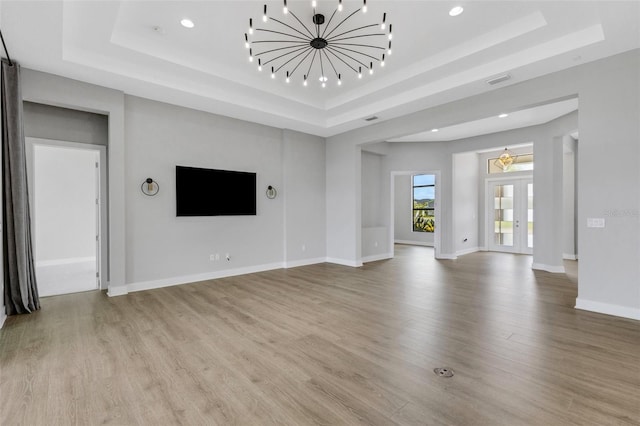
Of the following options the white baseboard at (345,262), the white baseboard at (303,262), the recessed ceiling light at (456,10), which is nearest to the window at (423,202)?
the white baseboard at (345,262)

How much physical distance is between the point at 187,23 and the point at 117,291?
12.7 ft

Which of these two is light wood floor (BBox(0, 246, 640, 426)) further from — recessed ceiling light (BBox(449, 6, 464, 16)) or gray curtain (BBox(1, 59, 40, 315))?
recessed ceiling light (BBox(449, 6, 464, 16))

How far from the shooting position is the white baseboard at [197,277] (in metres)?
4.94

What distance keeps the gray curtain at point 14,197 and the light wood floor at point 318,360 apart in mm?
355

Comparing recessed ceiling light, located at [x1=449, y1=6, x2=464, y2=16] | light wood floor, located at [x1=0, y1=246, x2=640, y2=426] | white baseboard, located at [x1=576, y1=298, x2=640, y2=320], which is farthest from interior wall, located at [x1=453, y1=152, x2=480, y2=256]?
recessed ceiling light, located at [x1=449, y1=6, x2=464, y2=16]

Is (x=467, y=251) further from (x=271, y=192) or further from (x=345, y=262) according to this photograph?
A: (x=271, y=192)

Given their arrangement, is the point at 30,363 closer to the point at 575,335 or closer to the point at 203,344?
the point at 203,344

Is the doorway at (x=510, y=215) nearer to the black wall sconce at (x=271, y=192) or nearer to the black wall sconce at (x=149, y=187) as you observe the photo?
the black wall sconce at (x=271, y=192)

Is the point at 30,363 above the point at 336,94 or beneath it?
beneath

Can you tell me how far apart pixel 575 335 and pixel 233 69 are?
5.51 meters

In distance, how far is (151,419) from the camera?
6.23 ft

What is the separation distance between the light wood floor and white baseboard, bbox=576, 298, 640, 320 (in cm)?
14

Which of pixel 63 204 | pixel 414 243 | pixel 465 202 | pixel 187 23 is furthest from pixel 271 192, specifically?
pixel 414 243

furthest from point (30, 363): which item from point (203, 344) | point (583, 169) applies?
point (583, 169)
